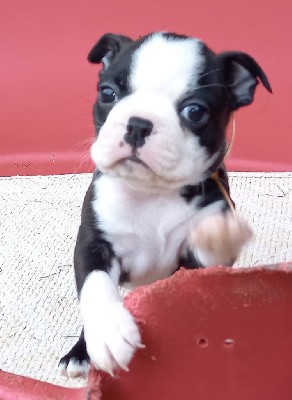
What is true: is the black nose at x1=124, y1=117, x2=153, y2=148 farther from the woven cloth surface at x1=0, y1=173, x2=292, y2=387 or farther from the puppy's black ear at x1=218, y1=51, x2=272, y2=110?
the woven cloth surface at x1=0, y1=173, x2=292, y2=387

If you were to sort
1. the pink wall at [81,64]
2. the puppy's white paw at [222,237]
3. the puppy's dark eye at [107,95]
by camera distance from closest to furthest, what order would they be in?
the puppy's white paw at [222,237]
the puppy's dark eye at [107,95]
the pink wall at [81,64]

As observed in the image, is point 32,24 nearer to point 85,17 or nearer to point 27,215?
point 85,17

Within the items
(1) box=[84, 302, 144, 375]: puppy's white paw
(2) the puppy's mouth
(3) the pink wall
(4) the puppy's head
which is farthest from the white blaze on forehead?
(3) the pink wall

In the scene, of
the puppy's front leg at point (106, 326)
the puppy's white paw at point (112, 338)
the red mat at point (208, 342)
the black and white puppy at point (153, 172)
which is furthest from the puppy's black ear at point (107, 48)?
the red mat at point (208, 342)

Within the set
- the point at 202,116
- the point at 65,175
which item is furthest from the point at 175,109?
the point at 65,175

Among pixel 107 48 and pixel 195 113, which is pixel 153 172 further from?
pixel 107 48

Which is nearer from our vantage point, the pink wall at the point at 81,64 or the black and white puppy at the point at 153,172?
the black and white puppy at the point at 153,172

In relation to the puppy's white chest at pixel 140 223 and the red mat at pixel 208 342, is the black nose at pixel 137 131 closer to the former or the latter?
the puppy's white chest at pixel 140 223

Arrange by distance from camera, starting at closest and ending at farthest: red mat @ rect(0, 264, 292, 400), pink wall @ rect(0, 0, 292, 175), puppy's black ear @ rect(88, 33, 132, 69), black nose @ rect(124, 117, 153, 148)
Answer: red mat @ rect(0, 264, 292, 400) < black nose @ rect(124, 117, 153, 148) < puppy's black ear @ rect(88, 33, 132, 69) < pink wall @ rect(0, 0, 292, 175)
